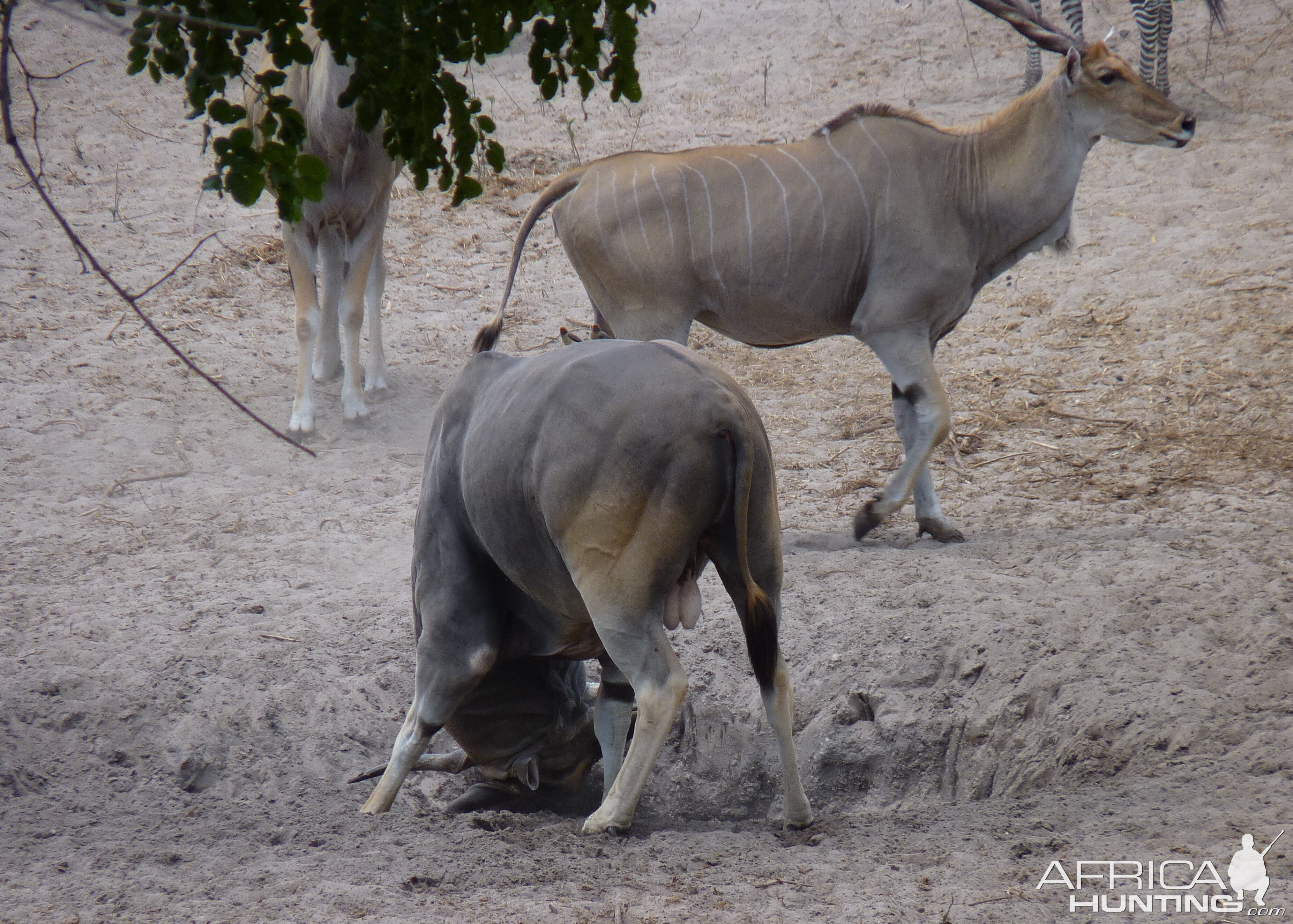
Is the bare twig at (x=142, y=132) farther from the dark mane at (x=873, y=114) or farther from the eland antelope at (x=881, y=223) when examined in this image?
the dark mane at (x=873, y=114)

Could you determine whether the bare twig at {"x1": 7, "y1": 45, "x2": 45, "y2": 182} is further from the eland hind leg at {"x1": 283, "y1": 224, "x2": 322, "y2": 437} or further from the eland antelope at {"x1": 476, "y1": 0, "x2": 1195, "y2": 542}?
the eland antelope at {"x1": 476, "y1": 0, "x2": 1195, "y2": 542}

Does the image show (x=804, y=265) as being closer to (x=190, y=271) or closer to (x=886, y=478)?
(x=886, y=478)

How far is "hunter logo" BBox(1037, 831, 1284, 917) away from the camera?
2.15 meters

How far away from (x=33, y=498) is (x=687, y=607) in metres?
4.11

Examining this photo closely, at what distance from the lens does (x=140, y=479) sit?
5.70 meters

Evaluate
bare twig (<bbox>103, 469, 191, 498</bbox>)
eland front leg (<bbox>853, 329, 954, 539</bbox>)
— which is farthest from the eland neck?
bare twig (<bbox>103, 469, 191, 498</bbox>)

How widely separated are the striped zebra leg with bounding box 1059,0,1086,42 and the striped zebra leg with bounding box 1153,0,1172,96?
69 centimetres

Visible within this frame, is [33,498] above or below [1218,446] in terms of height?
below

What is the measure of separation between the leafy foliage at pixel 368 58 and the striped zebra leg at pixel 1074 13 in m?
8.35

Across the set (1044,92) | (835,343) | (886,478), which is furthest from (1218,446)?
(835,343)

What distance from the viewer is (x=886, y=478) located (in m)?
5.53

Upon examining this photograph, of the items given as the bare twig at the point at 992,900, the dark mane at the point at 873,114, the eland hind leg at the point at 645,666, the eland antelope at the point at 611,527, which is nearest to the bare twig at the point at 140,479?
the eland antelope at the point at 611,527

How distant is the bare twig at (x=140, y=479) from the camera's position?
5594 mm

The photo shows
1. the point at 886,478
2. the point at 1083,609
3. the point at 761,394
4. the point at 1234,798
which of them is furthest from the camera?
the point at 761,394
